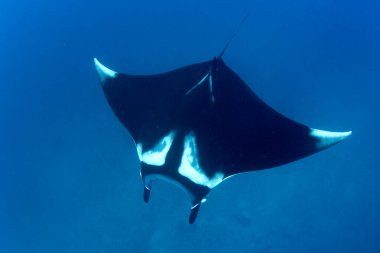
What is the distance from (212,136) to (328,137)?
990 millimetres

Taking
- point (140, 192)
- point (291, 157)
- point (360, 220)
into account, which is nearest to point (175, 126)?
point (291, 157)

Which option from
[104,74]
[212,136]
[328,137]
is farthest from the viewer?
[104,74]

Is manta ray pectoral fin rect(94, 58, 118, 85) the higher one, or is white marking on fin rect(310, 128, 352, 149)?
white marking on fin rect(310, 128, 352, 149)

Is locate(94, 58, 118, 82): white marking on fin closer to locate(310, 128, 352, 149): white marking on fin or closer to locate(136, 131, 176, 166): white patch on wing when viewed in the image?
locate(136, 131, 176, 166): white patch on wing

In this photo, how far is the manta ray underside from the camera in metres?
2.77

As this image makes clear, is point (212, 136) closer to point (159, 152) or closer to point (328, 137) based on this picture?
point (159, 152)

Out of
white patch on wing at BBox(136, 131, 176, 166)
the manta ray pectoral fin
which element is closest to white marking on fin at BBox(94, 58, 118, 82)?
the manta ray pectoral fin

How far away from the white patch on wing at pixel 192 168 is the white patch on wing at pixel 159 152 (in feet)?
0.49

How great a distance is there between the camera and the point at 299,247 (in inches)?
233

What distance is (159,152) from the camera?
2832 millimetres

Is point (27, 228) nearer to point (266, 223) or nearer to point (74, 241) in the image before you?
point (74, 241)

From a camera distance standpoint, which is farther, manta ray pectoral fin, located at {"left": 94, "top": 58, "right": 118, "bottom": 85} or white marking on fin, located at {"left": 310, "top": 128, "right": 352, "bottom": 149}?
manta ray pectoral fin, located at {"left": 94, "top": 58, "right": 118, "bottom": 85}

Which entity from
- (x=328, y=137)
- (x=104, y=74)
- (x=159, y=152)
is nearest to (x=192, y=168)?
(x=159, y=152)

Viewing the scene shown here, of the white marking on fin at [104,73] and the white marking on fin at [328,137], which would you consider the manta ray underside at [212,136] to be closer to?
the white marking on fin at [328,137]
